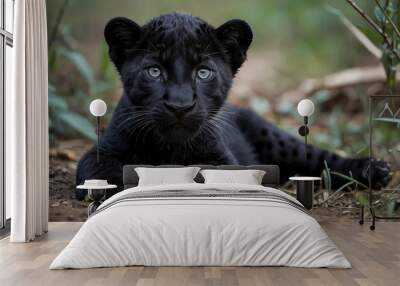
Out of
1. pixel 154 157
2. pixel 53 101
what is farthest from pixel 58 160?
pixel 154 157

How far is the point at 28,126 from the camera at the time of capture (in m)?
4.81

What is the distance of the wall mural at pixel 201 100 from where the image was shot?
578cm

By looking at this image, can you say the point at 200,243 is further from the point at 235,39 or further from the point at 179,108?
the point at 235,39

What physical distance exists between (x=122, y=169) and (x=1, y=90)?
54.5 inches

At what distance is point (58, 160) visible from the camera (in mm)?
6230

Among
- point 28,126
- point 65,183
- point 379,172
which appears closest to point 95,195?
point 65,183

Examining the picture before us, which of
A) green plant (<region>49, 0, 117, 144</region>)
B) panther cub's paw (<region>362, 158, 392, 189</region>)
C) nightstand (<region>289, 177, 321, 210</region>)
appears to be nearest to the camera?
nightstand (<region>289, 177, 321, 210</region>)

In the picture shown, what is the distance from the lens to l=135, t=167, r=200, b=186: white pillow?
17.4ft

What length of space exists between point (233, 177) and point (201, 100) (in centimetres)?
89

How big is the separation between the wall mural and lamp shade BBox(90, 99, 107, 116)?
0.18 m

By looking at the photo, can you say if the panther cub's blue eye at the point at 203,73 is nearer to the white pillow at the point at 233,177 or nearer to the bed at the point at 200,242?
the white pillow at the point at 233,177

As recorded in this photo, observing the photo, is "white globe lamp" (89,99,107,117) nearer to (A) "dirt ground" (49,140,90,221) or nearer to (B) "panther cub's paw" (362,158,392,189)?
(A) "dirt ground" (49,140,90,221)

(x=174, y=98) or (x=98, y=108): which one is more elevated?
(x=174, y=98)

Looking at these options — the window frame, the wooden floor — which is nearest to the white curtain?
the window frame
